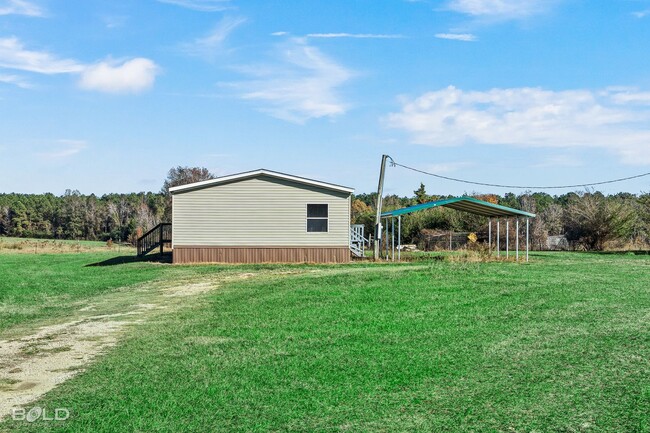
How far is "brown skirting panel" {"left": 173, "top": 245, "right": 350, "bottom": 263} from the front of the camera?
2458cm

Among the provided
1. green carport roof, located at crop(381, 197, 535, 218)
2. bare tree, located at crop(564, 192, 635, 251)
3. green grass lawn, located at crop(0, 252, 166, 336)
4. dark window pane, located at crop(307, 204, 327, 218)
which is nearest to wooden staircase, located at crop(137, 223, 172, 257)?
green grass lawn, located at crop(0, 252, 166, 336)

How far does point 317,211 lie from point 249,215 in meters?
2.68

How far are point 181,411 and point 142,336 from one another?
395 cm

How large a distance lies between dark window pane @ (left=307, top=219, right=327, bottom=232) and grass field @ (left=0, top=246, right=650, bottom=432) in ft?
33.2

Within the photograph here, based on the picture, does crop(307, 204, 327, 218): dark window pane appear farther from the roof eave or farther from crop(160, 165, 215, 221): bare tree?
crop(160, 165, 215, 221): bare tree

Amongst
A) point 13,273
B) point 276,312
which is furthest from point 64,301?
point 13,273

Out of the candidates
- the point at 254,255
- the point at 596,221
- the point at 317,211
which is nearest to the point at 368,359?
the point at 254,255

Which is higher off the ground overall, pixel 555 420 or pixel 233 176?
pixel 233 176

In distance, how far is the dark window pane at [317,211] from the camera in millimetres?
24938

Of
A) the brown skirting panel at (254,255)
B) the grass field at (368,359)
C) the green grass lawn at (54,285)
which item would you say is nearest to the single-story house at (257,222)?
the brown skirting panel at (254,255)

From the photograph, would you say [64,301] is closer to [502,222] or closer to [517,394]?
[517,394]

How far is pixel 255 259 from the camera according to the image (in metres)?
24.7

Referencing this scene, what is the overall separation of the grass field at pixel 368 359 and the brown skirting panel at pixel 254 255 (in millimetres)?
9529

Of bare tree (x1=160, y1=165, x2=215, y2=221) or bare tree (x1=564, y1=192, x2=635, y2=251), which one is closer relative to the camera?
bare tree (x1=564, y1=192, x2=635, y2=251)
